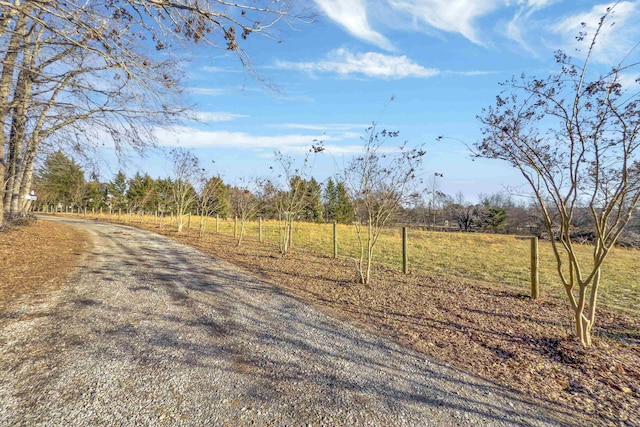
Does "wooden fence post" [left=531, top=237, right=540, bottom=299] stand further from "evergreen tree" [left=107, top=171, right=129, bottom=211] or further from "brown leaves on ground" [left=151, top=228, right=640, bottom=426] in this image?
"evergreen tree" [left=107, top=171, right=129, bottom=211]

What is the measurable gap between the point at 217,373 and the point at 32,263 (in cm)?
696

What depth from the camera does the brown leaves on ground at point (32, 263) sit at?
4.97m

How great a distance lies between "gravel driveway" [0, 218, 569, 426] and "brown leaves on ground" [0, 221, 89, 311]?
756 mm

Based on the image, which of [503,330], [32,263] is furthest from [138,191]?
[503,330]

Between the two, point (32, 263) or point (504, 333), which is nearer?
→ point (504, 333)

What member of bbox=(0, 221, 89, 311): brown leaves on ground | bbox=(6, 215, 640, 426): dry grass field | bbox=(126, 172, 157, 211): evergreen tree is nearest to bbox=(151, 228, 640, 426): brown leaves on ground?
bbox=(6, 215, 640, 426): dry grass field

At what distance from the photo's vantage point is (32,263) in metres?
6.76

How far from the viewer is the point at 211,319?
4.06 m

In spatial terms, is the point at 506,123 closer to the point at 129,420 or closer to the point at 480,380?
the point at 480,380

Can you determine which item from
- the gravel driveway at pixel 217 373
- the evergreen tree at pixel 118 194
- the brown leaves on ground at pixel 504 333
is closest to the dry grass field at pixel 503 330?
the brown leaves on ground at pixel 504 333

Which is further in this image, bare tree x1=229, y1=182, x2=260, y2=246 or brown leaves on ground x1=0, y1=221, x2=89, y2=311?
bare tree x1=229, y1=182, x2=260, y2=246

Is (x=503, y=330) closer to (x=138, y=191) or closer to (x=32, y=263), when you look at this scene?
(x=32, y=263)

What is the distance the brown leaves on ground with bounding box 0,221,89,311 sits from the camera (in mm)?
4973

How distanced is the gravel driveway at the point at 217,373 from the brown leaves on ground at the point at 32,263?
0.76 metres
